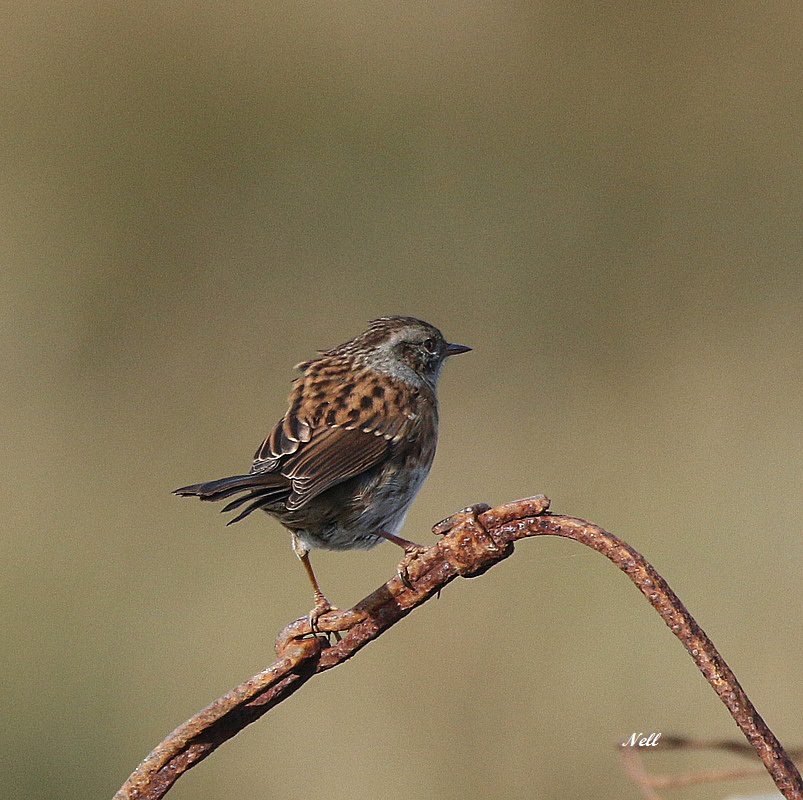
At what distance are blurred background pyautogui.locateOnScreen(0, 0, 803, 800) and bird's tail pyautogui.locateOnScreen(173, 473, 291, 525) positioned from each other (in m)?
2.49

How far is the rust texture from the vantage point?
4.02 ft

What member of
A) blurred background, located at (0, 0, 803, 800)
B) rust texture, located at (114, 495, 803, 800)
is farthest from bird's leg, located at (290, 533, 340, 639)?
blurred background, located at (0, 0, 803, 800)

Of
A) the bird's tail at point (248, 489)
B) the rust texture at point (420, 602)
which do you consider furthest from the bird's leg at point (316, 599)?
the bird's tail at point (248, 489)

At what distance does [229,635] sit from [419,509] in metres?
1.25

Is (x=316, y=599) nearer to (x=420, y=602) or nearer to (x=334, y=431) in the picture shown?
(x=334, y=431)

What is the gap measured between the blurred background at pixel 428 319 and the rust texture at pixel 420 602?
380 centimetres

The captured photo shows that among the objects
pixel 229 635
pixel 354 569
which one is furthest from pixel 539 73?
pixel 229 635

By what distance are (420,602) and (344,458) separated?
6.57 ft

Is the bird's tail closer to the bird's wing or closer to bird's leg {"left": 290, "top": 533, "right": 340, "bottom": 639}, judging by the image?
the bird's wing

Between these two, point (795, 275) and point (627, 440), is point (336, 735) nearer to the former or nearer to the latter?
point (627, 440)

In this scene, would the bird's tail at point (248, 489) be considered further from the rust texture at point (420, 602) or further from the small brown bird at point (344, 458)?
the rust texture at point (420, 602)

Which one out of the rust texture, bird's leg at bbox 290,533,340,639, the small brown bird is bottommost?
the rust texture

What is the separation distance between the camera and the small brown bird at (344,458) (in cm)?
323

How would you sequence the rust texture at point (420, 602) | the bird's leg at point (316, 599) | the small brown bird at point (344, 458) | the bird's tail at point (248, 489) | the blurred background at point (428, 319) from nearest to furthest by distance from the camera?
the rust texture at point (420, 602), the bird's leg at point (316, 599), the bird's tail at point (248, 489), the small brown bird at point (344, 458), the blurred background at point (428, 319)
